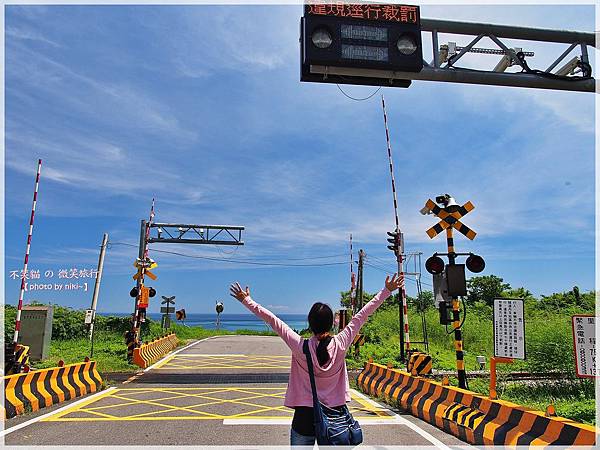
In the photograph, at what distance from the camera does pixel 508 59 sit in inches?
329

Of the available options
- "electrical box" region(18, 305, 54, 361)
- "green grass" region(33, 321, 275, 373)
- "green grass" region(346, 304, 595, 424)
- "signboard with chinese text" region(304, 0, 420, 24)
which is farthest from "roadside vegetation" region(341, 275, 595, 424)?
"electrical box" region(18, 305, 54, 361)

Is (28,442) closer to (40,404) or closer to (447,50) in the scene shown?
(40,404)

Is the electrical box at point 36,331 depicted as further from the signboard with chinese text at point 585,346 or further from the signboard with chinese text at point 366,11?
the signboard with chinese text at point 585,346

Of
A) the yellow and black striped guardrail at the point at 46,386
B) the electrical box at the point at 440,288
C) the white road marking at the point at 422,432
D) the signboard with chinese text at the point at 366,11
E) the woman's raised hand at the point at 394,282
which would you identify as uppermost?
the signboard with chinese text at the point at 366,11

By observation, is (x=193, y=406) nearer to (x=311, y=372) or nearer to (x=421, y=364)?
(x=421, y=364)

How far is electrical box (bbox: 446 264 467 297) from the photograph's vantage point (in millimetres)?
8109

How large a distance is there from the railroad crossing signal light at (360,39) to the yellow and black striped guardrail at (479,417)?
5.06 metres

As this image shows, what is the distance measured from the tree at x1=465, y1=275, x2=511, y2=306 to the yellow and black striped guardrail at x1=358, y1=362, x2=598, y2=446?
3279 cm

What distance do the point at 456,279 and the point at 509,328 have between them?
5.05 ft

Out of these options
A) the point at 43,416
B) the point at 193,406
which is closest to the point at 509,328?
the point at 193,406

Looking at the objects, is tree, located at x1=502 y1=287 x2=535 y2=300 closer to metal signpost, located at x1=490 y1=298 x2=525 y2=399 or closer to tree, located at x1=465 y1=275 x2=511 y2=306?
tree, located at x1=465 y1=275 x2=511 y2=306

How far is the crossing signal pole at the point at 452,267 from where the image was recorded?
26.6 ft

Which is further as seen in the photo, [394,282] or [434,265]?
[434,265]

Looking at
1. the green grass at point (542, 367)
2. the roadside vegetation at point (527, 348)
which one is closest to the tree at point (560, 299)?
the roadside vegetation at point (527, 348)
